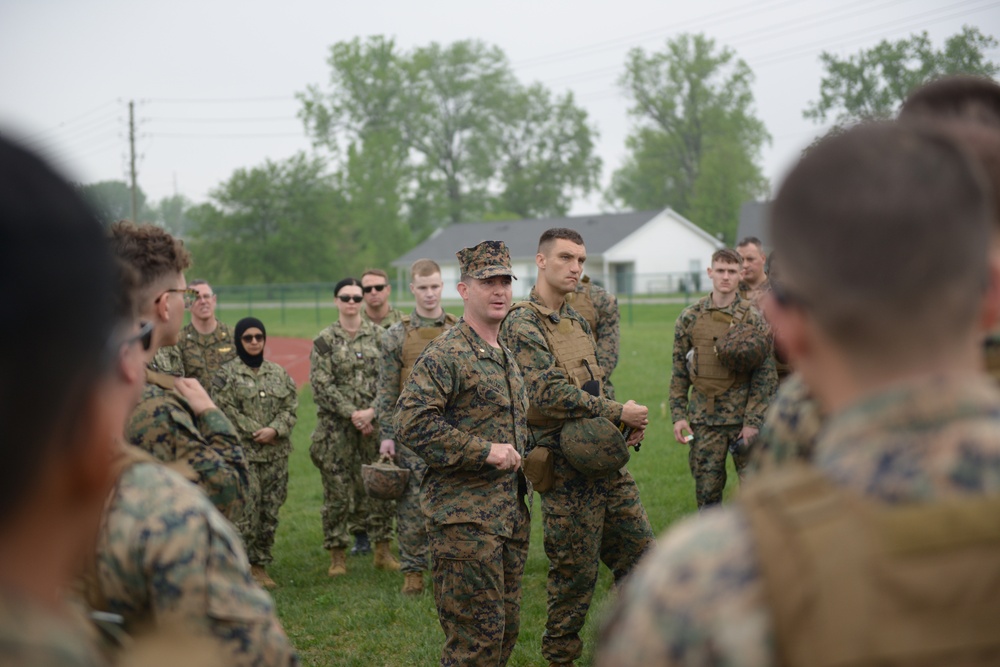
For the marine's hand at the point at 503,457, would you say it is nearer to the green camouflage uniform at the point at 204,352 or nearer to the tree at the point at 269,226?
the green camouflage uniform at the point at 204,352

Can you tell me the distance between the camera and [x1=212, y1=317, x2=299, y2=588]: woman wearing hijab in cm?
816

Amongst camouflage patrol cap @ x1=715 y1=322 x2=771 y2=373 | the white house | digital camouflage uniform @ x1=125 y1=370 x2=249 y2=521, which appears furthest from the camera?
the white house

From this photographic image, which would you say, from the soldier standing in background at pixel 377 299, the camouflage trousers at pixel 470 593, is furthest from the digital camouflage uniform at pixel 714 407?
the camouflage trousers at pixel 470 593

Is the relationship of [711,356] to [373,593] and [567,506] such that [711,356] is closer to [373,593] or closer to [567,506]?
[567,506]

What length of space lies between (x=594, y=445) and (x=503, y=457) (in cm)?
99

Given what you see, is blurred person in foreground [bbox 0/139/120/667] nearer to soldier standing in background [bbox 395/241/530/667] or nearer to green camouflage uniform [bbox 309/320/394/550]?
soldier standing in background [bbox 395/241/530/667]

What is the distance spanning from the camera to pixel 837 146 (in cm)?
138

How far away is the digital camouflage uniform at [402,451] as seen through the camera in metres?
7.82

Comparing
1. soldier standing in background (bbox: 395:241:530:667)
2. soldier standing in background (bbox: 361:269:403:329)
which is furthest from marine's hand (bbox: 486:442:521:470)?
soldier standing in background (bbox: 361:269:403:329)

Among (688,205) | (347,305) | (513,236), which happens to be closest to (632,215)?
(513,236)

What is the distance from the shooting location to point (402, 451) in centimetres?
799

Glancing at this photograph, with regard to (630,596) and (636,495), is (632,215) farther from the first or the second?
(630,596)

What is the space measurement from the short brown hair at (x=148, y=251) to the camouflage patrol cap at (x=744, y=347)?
5.18 meters

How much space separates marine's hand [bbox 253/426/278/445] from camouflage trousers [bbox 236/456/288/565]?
239mm
